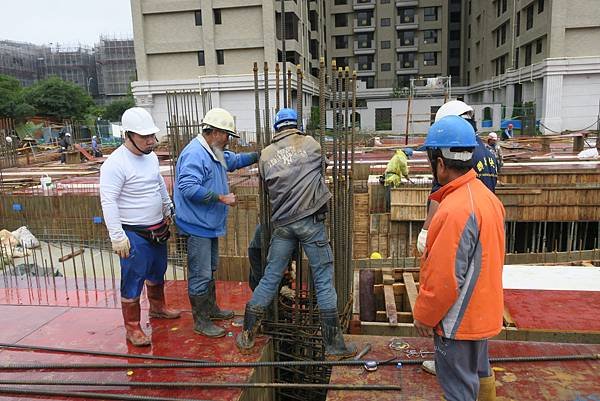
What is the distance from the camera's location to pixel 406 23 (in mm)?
51219

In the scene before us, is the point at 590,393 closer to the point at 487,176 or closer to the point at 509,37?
the point at 487,176

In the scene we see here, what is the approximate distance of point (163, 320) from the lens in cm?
433

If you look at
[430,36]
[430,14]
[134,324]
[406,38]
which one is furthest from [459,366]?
[430,14]

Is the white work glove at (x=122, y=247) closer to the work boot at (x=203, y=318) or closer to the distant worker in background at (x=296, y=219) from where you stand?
the work boot at (x=203, y=318)

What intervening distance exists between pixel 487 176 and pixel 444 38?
52.8 metres

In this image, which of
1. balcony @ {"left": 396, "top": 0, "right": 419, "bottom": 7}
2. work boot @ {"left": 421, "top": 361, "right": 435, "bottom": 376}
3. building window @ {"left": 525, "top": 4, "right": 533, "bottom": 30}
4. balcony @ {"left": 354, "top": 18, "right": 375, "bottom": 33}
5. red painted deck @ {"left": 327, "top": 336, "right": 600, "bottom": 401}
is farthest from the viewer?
balcony @ {"left": 354, "top": 18, "right": 375, "bottom": 33}

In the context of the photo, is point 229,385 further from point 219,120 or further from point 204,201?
point 219,120

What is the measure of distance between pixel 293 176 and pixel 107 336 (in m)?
2.25

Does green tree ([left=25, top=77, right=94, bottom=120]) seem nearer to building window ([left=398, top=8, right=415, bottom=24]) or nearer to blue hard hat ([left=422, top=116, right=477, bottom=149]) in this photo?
building window ([left=398, top=8, right=415, bottom=24])

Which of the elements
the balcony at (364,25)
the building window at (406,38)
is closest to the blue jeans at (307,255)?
the balcony at (364,25)

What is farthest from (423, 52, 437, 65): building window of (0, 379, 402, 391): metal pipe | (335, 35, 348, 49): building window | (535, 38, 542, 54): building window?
(0, 379, 402, 391): metal pipe

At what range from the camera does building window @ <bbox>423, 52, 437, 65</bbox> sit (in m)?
52.3

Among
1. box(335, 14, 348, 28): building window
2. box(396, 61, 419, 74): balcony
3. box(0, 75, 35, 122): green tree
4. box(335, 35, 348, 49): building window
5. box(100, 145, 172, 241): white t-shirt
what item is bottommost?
box(100, 145, 172, 241): white t-shirt

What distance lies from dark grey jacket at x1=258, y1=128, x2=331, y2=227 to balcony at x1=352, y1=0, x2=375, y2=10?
52328mm
